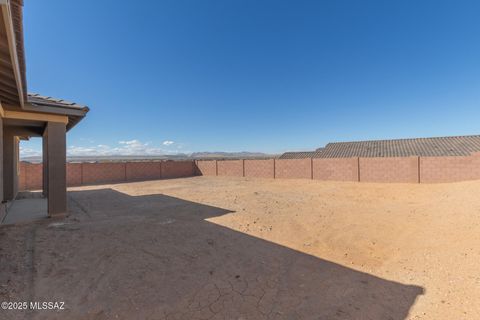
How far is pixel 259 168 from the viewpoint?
20.3 metres

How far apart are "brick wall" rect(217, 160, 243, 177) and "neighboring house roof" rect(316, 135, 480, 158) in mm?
9533

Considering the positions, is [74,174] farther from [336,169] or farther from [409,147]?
[409,147]

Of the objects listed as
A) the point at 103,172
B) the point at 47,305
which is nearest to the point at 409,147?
the point at 47,305

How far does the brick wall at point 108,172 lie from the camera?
1481 cm

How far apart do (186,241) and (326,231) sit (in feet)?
10.8

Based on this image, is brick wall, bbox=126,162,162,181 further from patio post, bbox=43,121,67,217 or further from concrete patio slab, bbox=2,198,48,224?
patio post, bbox=43,121,67,217

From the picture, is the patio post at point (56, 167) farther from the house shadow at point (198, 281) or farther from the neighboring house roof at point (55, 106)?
the house shadow at point (198, 281)

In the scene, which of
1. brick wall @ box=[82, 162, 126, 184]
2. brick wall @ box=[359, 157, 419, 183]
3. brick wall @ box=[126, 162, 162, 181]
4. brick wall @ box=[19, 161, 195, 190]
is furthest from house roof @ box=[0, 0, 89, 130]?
brick wall @ box=[359, 157, 419, 183]

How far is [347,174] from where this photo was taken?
15250 millimetres

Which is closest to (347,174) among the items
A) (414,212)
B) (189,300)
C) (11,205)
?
(414,212)

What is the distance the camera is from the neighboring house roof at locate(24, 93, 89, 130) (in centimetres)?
623

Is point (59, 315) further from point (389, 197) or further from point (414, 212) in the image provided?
point (389, 197)

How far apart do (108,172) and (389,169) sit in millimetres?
19994

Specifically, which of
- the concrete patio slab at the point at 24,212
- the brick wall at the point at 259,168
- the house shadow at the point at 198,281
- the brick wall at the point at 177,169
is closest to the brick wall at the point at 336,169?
the brick wall at the point at 259,168
